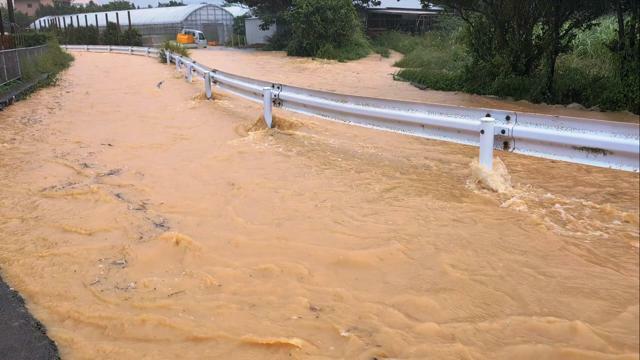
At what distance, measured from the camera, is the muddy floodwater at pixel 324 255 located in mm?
3205

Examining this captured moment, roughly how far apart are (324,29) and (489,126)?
31.8m

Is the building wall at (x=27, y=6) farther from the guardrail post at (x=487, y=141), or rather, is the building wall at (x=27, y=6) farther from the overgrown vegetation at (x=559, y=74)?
the guardrail post at (x=487, y=141)

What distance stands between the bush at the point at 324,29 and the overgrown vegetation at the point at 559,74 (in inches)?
685

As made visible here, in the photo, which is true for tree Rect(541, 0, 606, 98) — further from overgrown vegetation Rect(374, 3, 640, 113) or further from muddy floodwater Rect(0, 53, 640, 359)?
muddy floodwater Rect(0, 53, 640, 359)

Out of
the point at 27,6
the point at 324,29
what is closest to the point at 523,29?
the point at 324,29

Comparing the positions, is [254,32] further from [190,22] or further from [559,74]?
[559,74]

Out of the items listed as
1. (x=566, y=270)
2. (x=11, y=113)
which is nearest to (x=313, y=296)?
(x=566, y=270)

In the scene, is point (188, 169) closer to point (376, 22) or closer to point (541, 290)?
point (541, 290)

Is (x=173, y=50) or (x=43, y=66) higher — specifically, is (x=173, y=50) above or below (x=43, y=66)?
above

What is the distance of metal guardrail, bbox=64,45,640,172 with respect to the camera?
162 inches

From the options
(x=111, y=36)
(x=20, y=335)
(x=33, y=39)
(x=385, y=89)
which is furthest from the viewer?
(x=111, y=36)

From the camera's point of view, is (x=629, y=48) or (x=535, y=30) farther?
(x=535, y=30)

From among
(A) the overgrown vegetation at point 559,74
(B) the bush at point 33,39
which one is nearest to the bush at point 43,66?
(B) the bush at point 33,39

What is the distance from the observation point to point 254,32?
1950 inches
